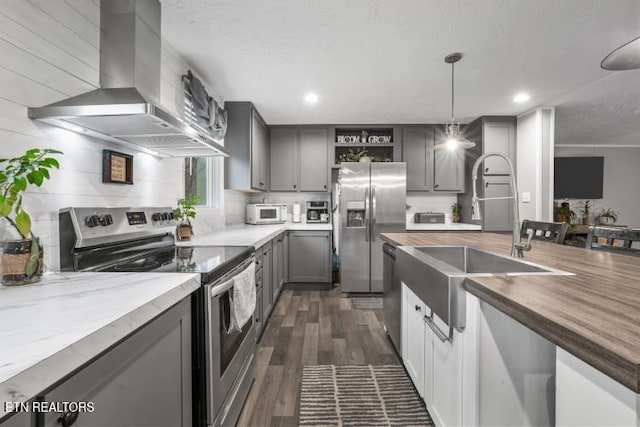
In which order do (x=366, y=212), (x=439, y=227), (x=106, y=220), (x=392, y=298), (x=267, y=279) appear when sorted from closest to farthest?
1. (x=106, y=220)
2. (x=392, y=298)
3. (x=267, y=279)
4. (x=366, y=212)
5. (x=439, y=227)

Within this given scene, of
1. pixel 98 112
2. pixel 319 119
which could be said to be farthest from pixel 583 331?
pixel 319 119

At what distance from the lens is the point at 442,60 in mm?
2549

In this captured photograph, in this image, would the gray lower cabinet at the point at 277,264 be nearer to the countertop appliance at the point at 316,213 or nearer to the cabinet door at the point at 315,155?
the countertop appliance at the point at 316,213

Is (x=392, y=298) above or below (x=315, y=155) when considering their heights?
below

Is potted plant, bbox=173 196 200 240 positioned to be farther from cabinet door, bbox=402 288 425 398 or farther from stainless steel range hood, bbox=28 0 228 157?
cabinet door, bbox=402 288 425 398

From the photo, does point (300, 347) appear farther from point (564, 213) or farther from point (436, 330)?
point (564, 213)

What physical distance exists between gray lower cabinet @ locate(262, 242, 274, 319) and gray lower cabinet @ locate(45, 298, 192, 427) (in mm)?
1554

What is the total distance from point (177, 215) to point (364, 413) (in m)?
1.78

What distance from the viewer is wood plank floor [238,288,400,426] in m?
1.69

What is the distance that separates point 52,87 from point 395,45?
216cm

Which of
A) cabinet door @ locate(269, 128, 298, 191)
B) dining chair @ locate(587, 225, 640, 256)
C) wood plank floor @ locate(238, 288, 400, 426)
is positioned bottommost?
wood plank floor @ locate(238, 288, 400, 426)

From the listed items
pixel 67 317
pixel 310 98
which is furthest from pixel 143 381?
pixel 310 98

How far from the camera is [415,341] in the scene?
5.54 feet

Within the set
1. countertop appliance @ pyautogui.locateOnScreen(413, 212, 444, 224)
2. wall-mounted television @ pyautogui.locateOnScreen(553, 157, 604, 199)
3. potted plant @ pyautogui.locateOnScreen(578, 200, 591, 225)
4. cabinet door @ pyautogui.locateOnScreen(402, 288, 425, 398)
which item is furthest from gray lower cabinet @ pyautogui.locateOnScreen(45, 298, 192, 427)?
potted plant @ pyautogui.locateOnScreen(578, 200, 591, 225)
